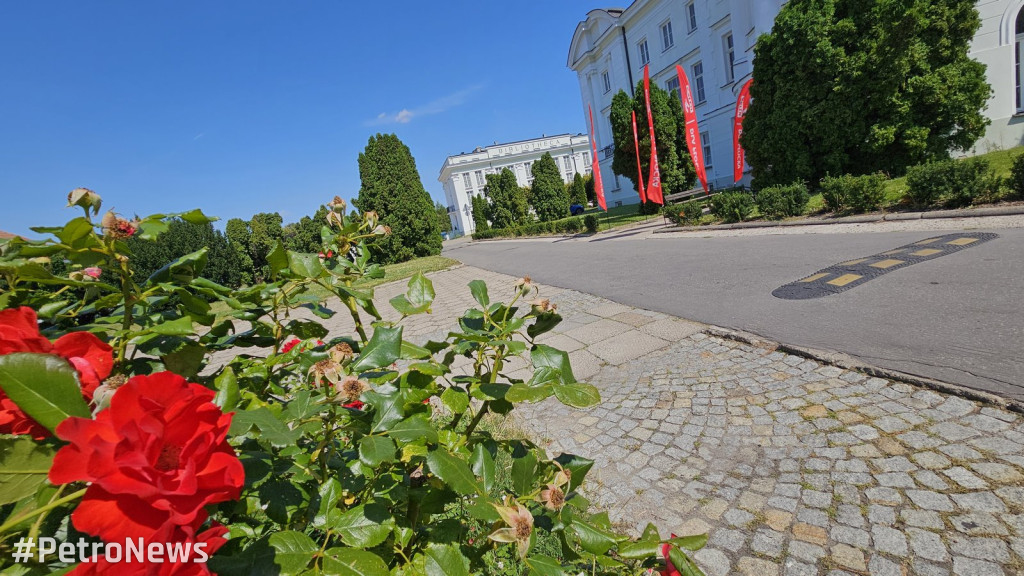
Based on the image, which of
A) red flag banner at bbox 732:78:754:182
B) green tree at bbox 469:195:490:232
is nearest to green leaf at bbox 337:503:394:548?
red flag banner at bbox 732:78:754:182

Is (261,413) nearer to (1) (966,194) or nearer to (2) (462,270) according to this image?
(1) (966,194)

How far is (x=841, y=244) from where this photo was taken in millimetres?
7098

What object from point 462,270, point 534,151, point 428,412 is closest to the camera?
point 428,412

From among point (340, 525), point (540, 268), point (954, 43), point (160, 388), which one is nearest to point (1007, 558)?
point (340, 525)

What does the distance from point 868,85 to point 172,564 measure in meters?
16.1

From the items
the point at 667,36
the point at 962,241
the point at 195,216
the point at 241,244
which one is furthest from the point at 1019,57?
the point at 241,244

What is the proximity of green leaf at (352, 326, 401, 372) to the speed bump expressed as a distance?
17.0 feet

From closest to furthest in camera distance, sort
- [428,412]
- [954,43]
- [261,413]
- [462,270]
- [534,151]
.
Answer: [261,413] < [428,412] < [954,43] < [462,270] < [534,151]

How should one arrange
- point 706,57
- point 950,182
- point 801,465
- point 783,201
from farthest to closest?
1. point 706,57
2. point 783,201
3. point 950,182
4. point 801,465

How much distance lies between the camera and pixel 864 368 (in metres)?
3.13

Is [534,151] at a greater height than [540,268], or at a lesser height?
greater

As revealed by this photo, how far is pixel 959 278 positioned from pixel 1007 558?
13.5 feet

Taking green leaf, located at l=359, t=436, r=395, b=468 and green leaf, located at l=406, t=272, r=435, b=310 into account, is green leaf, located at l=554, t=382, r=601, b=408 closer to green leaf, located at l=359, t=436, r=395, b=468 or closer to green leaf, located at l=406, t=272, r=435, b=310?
green leaf, located at l=359, t=436, r=395, b=468

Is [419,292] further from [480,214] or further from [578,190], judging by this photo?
[578,190]
